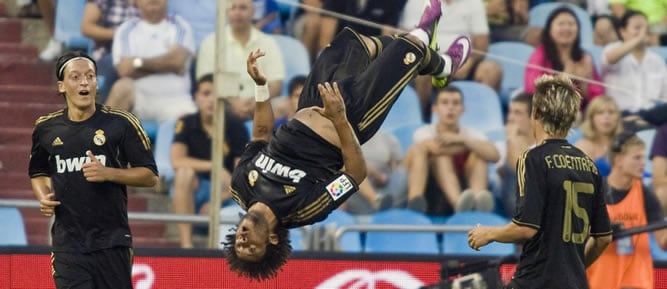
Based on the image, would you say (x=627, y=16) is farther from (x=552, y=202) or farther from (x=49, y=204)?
(x=49, y=204)

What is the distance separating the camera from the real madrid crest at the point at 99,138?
8.15m

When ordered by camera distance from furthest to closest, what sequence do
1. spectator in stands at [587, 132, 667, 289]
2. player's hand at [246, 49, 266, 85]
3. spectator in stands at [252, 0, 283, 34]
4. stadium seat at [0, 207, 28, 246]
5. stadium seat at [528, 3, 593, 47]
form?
1. stadium seat at [528, 3, 593, 47]
2. spectator in stands at [252, 0, 283, 34]
3. stadium seat at [0, 207, 28, 246]
4. spectator in stands at [587, 132, 667, 289]
5. player's hand at [246, 49, 266, 85]

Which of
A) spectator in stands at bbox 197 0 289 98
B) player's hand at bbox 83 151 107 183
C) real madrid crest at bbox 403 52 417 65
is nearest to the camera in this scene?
player's hand at bbox 83 151 107 183

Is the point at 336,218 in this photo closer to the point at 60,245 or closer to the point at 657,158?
the point at 657,158

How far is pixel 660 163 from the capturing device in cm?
1243

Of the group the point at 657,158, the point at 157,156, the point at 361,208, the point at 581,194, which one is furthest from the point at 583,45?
the point at 581,194

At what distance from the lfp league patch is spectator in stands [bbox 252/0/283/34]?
4695 millimetres

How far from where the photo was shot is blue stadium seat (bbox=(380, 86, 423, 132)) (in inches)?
494

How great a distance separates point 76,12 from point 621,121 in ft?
15.5

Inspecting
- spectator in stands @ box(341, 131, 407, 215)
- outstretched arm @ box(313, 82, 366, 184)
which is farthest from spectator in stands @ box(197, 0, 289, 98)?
outstretched arm @ box(313, 82, 366, 184)

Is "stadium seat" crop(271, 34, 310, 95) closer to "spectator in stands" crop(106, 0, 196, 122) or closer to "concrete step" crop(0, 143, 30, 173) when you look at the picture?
"spectator in stands" crop(106, 0, 196, 122)

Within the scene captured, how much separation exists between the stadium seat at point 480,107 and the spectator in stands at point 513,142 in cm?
12

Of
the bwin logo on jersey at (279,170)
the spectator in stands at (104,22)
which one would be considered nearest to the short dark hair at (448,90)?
the spectator in stands at (104,22)

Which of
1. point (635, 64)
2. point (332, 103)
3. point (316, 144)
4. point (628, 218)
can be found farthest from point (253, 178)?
point (635, 64)
